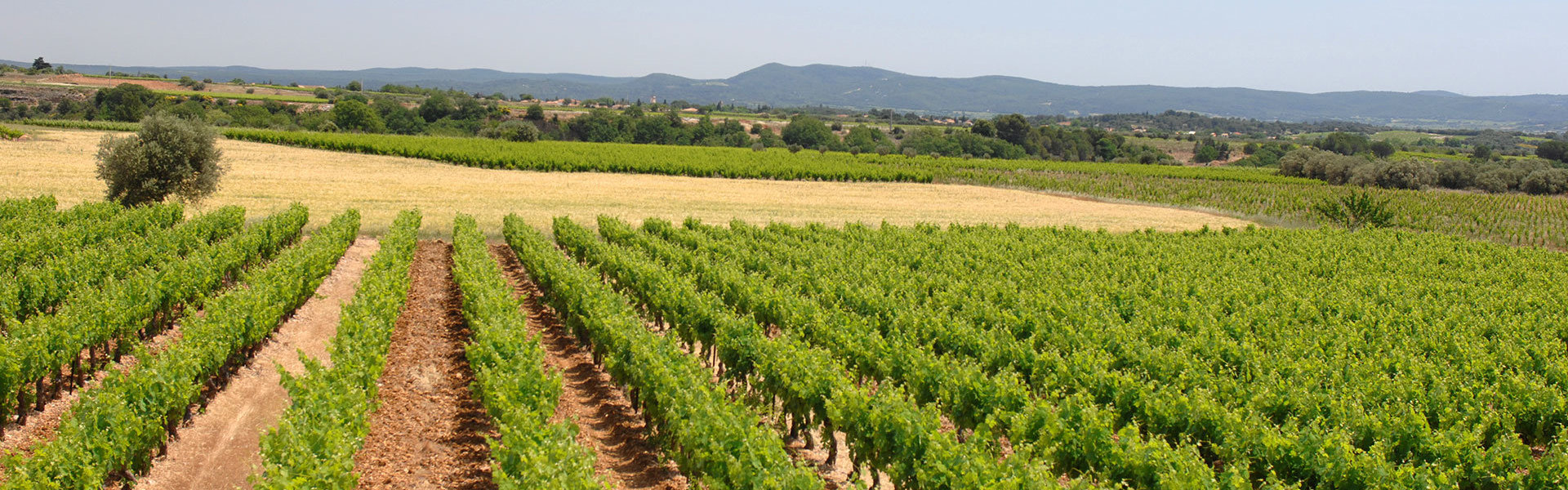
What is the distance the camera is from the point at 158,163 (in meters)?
26.8

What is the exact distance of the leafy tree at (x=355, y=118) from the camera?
9050 cm

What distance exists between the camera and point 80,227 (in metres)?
18.9

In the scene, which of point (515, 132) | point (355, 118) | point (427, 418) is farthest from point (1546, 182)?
point (355, 118)

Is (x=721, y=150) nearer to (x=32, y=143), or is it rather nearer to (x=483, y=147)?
(x=483, y=147)

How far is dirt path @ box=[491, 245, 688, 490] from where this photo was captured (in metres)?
9.68

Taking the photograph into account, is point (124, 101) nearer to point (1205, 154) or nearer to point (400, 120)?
point (400, 120)

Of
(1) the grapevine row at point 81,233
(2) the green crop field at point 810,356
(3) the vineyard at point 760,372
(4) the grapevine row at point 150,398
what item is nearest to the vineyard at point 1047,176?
(2) the green crop field at point 810,356

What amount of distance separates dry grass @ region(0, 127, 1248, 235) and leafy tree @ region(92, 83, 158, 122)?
124 ft

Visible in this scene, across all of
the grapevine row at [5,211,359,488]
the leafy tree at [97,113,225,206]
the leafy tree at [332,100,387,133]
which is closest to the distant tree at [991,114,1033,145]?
the leafy tree at [332,100,387,133]

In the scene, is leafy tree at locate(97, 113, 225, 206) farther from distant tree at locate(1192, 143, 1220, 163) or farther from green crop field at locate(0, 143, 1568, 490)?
distant tree at locate(1192, 143, 1220, 163)

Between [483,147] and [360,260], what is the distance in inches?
1634

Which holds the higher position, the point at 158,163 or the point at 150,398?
the point at 158,163

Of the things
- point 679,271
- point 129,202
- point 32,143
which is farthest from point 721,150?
point 679,271

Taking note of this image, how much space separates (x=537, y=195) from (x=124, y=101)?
79.2m
